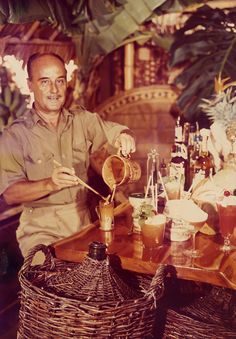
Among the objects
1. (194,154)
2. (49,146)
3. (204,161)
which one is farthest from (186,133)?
(49,146)

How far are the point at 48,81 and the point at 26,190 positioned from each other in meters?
0.63

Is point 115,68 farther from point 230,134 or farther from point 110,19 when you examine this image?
point 230,134

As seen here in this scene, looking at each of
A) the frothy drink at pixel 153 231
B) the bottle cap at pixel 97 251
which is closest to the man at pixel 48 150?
the frothy drink at pixel 153 231

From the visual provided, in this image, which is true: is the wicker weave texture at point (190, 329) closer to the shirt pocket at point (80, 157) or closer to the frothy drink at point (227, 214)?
the frothy drink at point (227, 214)

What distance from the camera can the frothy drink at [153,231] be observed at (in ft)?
6.70

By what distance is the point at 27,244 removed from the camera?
111 inches


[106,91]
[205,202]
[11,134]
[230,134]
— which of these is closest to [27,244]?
→ [11,134]

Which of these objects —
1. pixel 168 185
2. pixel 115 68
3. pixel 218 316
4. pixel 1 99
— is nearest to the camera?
pixel 218 316

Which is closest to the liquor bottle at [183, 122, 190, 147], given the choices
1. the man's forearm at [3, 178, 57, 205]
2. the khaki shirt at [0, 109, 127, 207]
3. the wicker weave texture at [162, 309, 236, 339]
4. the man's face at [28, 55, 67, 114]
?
the khaki shirt at [0, 109, 127, 207]

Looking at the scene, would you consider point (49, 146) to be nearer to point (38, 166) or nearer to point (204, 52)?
point (38, 166)

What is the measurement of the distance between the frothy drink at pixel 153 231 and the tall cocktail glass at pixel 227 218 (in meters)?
0.25

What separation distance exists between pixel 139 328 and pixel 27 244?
4.16ft

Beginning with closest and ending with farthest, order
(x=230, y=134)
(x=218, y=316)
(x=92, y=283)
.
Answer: (x=92, y=283) → (x=218, y=316) → (x=230, y=134)

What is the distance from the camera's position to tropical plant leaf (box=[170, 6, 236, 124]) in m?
4.63
